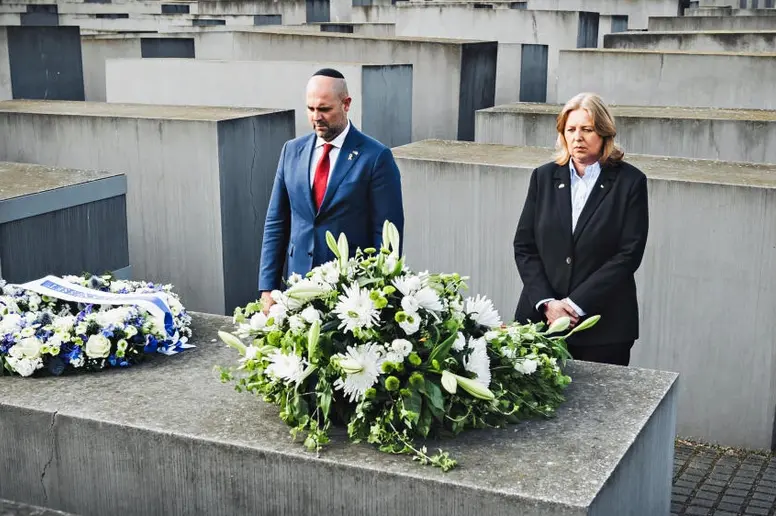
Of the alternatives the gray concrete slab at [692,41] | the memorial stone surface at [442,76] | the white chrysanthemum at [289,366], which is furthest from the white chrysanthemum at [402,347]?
the gray concrete slab at [692,41]

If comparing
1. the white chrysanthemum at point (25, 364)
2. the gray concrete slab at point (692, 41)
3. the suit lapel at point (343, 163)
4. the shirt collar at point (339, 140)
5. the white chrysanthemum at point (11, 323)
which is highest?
the gray concrete slab at point (692, 41)

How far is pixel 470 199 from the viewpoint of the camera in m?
6.86

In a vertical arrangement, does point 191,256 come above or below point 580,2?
below

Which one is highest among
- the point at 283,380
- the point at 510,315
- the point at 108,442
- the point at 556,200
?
the point at 556,200

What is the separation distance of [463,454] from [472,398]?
0.66ft

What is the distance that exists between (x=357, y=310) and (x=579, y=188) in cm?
171

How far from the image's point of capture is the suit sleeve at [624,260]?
4.43m

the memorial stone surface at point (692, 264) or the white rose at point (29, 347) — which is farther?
the memorial stone surface at point (692, 264)

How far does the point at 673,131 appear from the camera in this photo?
837 centimetres

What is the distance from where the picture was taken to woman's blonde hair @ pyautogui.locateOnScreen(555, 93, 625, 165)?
425 centimetres

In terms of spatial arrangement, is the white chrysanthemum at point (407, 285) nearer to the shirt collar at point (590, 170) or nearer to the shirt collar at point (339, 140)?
the shirt collar at point (590, 170)

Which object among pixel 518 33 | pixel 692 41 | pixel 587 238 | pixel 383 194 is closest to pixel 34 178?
pixel 383 194

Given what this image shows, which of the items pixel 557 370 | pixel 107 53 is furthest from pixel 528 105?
pixel 107 53

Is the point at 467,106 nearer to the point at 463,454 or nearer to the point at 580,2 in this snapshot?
the point at 463,454
